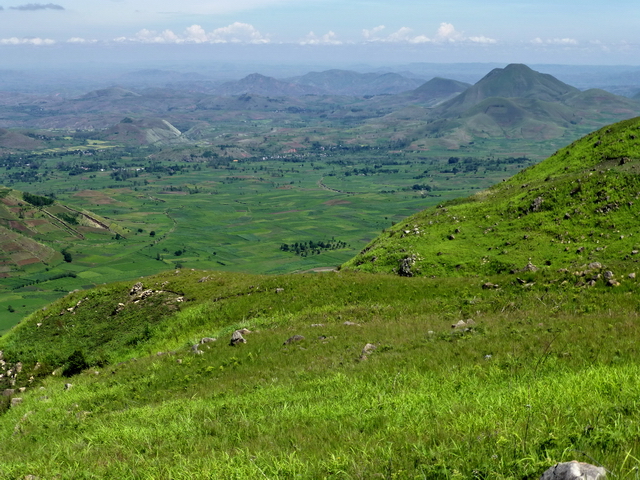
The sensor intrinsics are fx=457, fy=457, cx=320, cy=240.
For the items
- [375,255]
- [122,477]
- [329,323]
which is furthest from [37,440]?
[375,255]

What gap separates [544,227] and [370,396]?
123ft

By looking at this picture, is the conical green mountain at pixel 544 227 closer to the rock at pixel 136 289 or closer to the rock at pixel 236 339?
the rock at pixel 236 339

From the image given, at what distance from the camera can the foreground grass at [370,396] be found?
31.1ft

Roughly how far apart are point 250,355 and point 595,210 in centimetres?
3795

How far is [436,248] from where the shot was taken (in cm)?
4744

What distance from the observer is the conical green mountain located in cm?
4050

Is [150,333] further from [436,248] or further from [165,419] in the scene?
[436,248]

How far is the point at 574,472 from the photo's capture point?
718cm

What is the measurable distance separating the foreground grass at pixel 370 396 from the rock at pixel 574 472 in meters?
0.42

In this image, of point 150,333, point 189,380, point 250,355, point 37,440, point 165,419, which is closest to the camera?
point 165,419

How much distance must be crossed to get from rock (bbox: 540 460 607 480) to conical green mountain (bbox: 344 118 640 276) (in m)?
32.1

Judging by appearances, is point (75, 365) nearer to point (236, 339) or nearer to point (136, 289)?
point (236, 339)

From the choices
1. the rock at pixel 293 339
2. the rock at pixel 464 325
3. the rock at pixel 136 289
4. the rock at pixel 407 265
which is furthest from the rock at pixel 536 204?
the rock at pixel 136 289

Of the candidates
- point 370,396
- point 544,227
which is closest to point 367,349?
point 370,396
